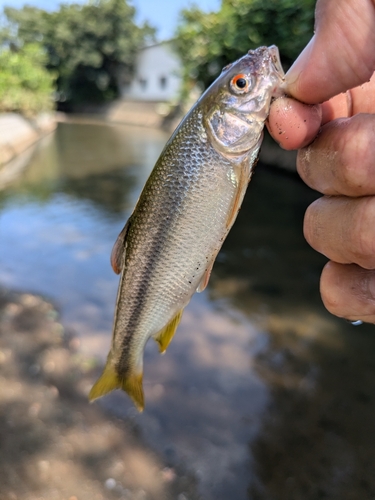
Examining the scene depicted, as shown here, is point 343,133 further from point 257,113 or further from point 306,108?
point 257,113

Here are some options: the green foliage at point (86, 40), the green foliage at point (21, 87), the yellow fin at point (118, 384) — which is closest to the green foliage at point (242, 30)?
the yellow fin at point (118, 384)

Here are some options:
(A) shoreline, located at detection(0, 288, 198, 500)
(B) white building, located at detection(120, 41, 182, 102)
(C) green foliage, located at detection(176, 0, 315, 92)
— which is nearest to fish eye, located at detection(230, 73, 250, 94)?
(A) shoreline, located at detection(0, 288, 198, 500)

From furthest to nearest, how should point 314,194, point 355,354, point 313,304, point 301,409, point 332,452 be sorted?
point 314,194
point 313,304
point 355,354
point 301,409
point 332,452

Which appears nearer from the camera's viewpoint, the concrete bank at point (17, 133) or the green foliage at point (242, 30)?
the green foliage at point (242, 30)

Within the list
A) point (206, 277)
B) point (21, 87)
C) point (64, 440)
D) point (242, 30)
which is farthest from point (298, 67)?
point (21, 87)

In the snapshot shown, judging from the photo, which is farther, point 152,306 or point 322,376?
point 322,376

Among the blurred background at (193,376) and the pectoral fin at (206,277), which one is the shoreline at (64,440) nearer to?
the blurred background at (193,376)

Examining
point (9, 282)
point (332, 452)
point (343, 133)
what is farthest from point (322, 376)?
point (9, 282)
